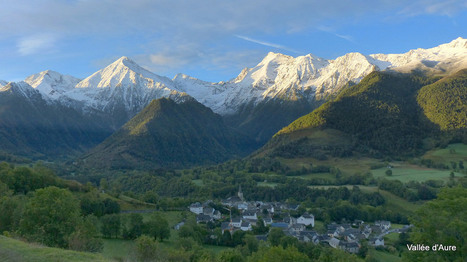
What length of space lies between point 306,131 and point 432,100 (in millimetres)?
66458

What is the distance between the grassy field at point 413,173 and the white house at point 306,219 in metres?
47.2

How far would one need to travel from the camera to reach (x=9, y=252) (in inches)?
774

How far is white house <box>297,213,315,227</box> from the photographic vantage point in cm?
8025

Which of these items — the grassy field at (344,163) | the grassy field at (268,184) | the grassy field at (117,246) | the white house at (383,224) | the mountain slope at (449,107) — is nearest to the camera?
the grassy field at (117,246)

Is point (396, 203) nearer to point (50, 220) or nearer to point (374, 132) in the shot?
point (50, 220)

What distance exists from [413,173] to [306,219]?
60994 millimetres

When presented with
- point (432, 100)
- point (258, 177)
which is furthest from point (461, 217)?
point (432, 100)

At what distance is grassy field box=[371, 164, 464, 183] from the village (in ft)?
130

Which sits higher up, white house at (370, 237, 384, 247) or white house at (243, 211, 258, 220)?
white house at (243, 211, 258, 220)

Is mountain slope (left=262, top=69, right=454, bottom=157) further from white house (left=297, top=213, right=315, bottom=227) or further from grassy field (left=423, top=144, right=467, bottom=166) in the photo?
white house (left=297, top=213, right=315, bottom=227)

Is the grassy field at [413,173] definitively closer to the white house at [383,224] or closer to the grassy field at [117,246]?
the white house at [383,224]

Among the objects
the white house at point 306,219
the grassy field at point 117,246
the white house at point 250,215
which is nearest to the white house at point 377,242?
the white house at point 306,219

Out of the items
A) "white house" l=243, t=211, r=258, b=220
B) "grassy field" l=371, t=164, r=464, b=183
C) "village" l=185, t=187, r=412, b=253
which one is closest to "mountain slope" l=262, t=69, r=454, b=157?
"grassy field" l=371, t=164, r=464, b=183

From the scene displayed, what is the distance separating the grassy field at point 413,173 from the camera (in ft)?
374
